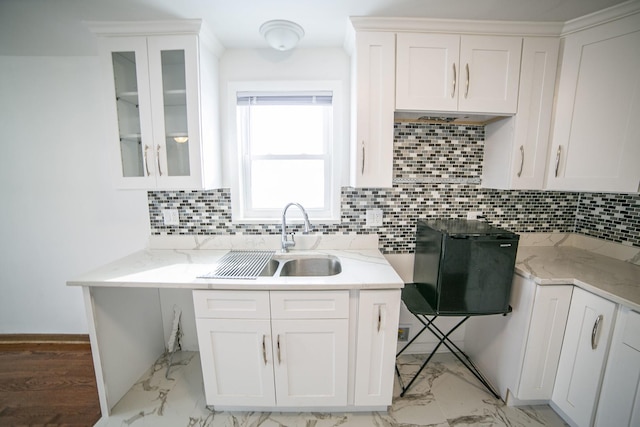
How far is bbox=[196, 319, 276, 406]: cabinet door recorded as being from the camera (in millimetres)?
1302

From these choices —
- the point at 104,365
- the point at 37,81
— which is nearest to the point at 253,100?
the point at 37,81

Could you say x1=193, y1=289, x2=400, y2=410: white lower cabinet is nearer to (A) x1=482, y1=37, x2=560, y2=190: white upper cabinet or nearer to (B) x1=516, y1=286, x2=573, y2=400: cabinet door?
(B) x1=516, y1=286, x2=573, y2=400: cabinet door

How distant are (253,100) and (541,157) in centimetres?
198

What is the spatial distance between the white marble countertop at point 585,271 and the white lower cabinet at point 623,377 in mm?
103

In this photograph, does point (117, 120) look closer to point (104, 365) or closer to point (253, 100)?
point (253, 100)

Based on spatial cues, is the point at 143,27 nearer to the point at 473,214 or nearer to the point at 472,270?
the point at 472,270

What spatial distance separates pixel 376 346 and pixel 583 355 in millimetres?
1070

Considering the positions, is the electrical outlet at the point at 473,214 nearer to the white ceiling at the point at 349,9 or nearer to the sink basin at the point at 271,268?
the white ceiling at the point at 349,9

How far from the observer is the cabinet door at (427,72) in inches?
55.2

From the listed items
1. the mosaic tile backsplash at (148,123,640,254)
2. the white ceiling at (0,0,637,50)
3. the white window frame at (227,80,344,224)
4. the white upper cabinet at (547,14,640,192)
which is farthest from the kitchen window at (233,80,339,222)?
the white upper cabinet at (547,14,640,192)

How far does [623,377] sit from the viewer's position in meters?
1.09

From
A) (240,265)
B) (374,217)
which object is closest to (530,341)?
(374,217)

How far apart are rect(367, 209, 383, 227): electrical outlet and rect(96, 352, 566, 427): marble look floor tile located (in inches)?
44.3

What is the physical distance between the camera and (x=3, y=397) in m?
1.56
